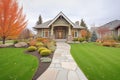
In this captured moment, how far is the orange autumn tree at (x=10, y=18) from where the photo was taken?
52.3ft

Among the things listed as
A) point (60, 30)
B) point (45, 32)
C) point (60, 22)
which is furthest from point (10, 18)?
point (60, 30)

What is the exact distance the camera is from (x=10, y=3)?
16172mm

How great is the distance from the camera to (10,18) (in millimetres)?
16281

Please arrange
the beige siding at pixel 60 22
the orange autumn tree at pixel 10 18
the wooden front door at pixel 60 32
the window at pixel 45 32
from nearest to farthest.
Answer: the orange autumn tree at pixel 10 18 → the beige siding at pixel 60 22 → the window at pixel 45 32 → the wooden front door at pixel 60 32

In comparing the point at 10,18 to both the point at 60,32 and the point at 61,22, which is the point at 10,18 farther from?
the point at 60,32

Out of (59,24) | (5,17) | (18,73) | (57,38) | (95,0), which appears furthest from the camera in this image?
(57,38)

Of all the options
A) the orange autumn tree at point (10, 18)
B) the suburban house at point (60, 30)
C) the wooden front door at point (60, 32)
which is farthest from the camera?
the wooden front door at point (60, 32)

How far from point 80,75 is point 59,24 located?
63.6 ft

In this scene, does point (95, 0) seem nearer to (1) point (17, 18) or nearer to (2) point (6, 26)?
(1) point (17, 18)

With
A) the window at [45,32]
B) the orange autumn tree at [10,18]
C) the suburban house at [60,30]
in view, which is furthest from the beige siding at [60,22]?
the orange autumn tree at [10,18]

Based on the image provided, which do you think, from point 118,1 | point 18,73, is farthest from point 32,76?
point 118,1

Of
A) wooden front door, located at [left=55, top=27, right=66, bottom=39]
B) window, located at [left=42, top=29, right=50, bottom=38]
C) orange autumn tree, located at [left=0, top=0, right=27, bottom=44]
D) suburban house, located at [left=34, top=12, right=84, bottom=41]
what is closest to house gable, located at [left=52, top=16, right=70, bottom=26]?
suburban house, located at [left=34, top=12, right=84, bottom=41]

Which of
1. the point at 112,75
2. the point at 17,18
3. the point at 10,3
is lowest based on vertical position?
the point at 112,75

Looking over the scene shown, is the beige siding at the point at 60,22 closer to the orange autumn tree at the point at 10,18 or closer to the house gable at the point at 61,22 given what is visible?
the house gable at the point at 61,22
